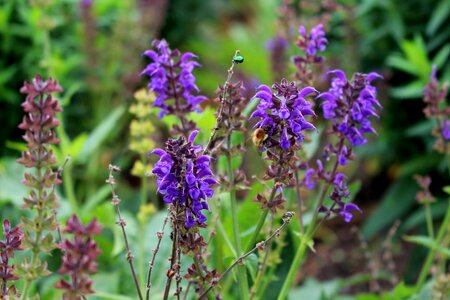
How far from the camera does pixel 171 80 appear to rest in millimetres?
2145

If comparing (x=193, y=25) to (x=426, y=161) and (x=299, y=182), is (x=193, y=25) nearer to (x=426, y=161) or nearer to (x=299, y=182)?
(x=426, y=161)

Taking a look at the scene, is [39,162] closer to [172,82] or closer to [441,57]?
[172,82]

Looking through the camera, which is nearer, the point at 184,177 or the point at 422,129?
the point at 184,177

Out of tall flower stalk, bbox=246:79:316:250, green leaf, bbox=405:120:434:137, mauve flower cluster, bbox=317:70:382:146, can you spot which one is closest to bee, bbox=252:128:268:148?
tall flower stalk, bbox=246:79:316:250

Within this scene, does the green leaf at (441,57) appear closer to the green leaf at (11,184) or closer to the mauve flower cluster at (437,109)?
the mauve flower cluster at (437,109)

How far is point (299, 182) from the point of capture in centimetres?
238

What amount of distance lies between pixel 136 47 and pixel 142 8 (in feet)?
1.11

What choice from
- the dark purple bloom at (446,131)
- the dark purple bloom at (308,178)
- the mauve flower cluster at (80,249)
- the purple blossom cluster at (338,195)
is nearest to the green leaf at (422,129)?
the dark purple bloom at (446,131)

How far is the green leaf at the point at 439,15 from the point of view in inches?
150

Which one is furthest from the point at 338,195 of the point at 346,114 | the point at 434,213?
the point at 434,213

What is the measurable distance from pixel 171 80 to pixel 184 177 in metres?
0.56

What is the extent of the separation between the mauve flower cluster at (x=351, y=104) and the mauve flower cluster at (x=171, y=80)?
0.40 m

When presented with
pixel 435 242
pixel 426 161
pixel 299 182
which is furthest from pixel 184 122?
pixel 426 161

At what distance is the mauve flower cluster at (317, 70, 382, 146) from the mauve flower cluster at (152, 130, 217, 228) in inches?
19.1
